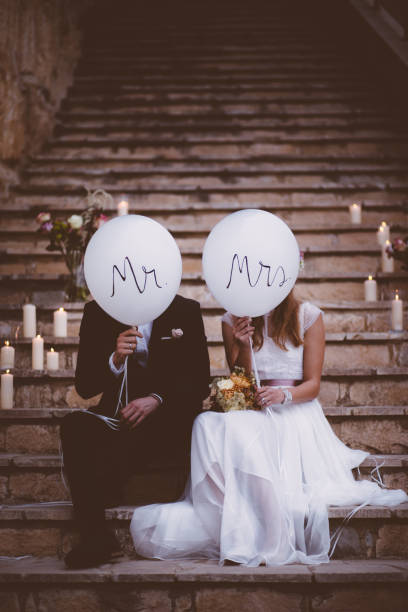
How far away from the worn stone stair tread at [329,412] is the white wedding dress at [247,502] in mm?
428

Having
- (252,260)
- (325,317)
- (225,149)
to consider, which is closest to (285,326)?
(252,260)

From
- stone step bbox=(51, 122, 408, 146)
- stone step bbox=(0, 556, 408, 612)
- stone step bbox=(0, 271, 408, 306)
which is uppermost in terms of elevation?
stone step bbox=(51, 122, 408, 146)

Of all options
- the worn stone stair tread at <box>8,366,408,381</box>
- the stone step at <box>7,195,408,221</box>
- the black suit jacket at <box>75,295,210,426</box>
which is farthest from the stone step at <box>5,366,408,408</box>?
the stone step at <box>7,195,408,221</box>

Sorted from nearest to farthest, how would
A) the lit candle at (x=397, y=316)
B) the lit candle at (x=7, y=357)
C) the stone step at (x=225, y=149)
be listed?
the lit candle at (x=7, y=357)
the lit candle at (x=397, y=316)
the stone step at (x=225, y=149)

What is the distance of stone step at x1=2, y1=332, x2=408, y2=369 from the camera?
3279 mm

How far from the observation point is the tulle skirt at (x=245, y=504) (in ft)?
6.91

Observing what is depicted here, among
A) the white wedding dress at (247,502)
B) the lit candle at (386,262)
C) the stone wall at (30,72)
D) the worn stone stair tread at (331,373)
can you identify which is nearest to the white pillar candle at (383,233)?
the lit candle at (386,262)

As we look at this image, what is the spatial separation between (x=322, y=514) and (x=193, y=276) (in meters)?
1.99

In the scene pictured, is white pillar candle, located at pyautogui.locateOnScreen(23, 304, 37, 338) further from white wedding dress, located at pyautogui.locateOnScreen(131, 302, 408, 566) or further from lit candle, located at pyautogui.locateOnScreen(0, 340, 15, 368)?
white wedding dress, located at pyautogui.locateOnScreen(131, 302, 408, 566)

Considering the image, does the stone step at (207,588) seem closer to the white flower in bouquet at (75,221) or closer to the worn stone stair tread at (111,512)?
the worn stone stair tread at (111,512)

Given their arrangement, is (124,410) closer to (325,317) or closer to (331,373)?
(331,373)

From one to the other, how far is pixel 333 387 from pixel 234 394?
876mm

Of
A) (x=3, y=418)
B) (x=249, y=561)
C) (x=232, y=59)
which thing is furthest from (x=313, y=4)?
(x=249, y=561)

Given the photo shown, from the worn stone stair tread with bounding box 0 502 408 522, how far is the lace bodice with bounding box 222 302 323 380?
61 cm
